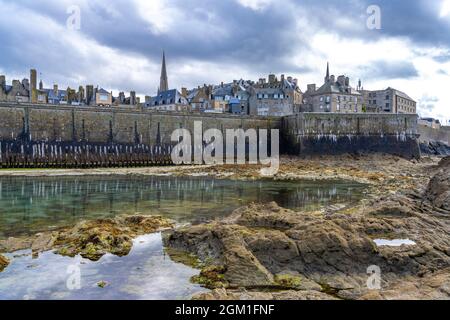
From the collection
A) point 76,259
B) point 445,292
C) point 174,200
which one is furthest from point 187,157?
point 445,292

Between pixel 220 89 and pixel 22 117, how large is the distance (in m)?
47.5

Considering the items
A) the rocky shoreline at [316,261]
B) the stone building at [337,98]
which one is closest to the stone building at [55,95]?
the stone building at [337,98]

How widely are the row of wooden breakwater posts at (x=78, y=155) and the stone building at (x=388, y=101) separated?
2215 inches

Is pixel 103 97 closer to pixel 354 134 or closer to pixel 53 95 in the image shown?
pixel 53 95

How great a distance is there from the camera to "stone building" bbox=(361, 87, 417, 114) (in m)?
93.5

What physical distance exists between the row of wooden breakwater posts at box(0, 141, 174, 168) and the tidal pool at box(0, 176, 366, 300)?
9.87 metres

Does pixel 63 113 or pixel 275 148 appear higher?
pixel 63 113

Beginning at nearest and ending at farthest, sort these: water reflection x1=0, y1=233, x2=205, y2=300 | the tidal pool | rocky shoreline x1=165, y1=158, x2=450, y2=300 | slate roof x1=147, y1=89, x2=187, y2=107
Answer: rocky shoreline x1=165, y1=158, x2=450, y2=300, water reflection x1=0, y1=233, x2=205, y2=300, the tidal pool, slate roof x1=147, y1=89, x2=187, y2=107

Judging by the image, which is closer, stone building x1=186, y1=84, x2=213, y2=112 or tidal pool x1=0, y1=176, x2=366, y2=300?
tidal pool x1=0, y1=176, x2=366, y2=300

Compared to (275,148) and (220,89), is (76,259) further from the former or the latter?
(220,89)

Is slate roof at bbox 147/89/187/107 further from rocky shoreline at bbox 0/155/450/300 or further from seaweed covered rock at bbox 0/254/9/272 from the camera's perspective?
seaweed covered rock at bbox 0/254/9/272

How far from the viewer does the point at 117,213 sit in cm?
1686

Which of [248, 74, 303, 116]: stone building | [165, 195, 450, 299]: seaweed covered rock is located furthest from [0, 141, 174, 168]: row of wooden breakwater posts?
[165, 195, 450, 299]: seaweed covered rock
